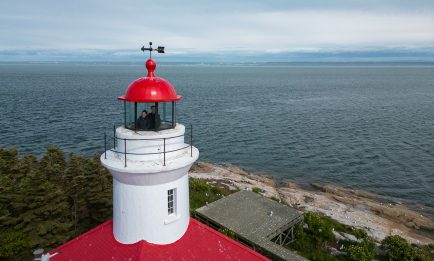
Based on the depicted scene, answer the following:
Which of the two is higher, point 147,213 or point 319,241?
point 147,213

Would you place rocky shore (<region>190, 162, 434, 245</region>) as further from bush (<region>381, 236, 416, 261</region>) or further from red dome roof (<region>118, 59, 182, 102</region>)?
red dome roof (<region>118, 59, 182, 102</region>)

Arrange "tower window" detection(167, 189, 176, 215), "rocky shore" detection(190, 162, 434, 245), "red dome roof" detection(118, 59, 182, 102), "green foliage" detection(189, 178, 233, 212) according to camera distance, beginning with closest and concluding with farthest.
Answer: "red dome roof" detection(118, 59, 182, 102) < "tower window" detection(167, 189, 176, 215) < "green foliage" detection(189, 178, 233, 212) < "rocky shore" detection(190, 162, 434, 245)

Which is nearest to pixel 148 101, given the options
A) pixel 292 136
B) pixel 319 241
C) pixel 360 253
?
pixel 360 253

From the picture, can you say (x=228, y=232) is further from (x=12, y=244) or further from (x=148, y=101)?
(x=148, y=101)

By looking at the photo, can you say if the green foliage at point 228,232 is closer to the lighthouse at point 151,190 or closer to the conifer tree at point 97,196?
the conifer tree at point 97,196

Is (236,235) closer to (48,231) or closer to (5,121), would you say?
(48,231)

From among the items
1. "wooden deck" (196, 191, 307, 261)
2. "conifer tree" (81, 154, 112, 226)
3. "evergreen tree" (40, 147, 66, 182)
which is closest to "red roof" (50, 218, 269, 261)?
"wooden deck" (196, 191, 307, 261)

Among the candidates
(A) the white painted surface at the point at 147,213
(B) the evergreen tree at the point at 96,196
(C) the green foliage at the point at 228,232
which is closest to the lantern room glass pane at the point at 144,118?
(A) the white painted surface at the point at 147,213

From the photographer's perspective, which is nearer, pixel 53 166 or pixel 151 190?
pixel 151 190
